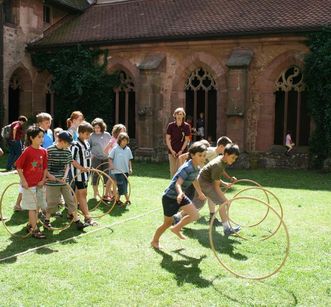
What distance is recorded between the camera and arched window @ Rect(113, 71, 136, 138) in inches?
777

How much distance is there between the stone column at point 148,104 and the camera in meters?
17.8

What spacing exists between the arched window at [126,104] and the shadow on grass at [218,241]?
42.5 ft

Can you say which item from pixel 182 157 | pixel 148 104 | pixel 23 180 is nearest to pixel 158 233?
pixel 23 180

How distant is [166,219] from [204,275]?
3.64ft

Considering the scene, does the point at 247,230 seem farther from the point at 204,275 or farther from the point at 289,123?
the point at 289,123

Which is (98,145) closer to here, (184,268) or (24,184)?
(24,184)

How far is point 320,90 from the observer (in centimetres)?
1553

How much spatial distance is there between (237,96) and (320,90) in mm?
2861

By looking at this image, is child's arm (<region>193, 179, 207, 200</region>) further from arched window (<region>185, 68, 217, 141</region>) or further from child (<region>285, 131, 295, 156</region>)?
arched window (<region>185, 68, 217, 141</region>)

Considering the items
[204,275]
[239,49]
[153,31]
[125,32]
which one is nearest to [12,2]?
[125,32]

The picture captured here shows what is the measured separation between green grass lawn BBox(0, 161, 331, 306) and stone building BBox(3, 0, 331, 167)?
29.2 feet

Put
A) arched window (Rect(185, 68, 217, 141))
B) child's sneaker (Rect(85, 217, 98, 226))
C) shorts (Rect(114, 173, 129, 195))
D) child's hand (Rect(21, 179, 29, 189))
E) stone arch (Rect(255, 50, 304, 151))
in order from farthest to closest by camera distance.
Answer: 1. arched window (Rect(185, 68, 217, 141))
2. stone arch (Rect(255, 50, 304, 151))
3. shorts (Rect(114, 173, 129, 195))
4. child's sneaker (Rect(85, 217, 98, 226))
5. child's hand (Rect(21, 179, 29, 189))

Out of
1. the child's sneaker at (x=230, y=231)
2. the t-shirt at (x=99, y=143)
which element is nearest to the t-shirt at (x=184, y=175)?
the child's sneaker at (x=230, y=231)

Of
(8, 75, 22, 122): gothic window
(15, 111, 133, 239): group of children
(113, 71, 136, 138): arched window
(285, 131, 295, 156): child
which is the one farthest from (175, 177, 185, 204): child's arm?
(8, 75, 22, 122): gothic window
